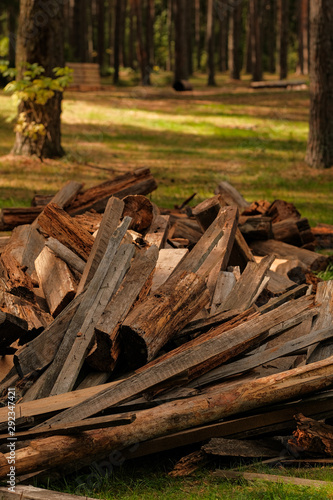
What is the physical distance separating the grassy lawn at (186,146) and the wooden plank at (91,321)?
19.4 ft

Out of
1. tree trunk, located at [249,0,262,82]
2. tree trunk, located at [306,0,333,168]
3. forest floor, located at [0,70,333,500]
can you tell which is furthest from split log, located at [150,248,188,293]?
tree trunk, located at [249,0,262,82]

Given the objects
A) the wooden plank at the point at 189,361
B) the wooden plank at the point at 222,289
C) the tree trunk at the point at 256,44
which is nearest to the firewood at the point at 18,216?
the wooden plank at the point at 222,289

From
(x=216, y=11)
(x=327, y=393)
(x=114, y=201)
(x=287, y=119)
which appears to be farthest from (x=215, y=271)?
(x=216, y=11)

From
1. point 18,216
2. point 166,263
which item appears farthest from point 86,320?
point 18,216

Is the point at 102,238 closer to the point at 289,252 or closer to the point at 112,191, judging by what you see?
the point at 112,191

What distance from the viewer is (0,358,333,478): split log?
11.1 feet

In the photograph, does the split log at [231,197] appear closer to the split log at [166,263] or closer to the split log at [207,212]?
the split log at [207,212]

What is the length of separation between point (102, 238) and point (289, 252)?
2.87 metres

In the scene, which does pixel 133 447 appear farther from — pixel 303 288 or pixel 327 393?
pixel 303 288

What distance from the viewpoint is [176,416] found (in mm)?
3666

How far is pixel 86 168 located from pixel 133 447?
11239 millimetres

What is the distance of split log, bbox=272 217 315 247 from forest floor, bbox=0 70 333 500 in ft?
8.74

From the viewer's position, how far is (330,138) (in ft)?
48.0

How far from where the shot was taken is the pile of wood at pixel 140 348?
12.0 ft
